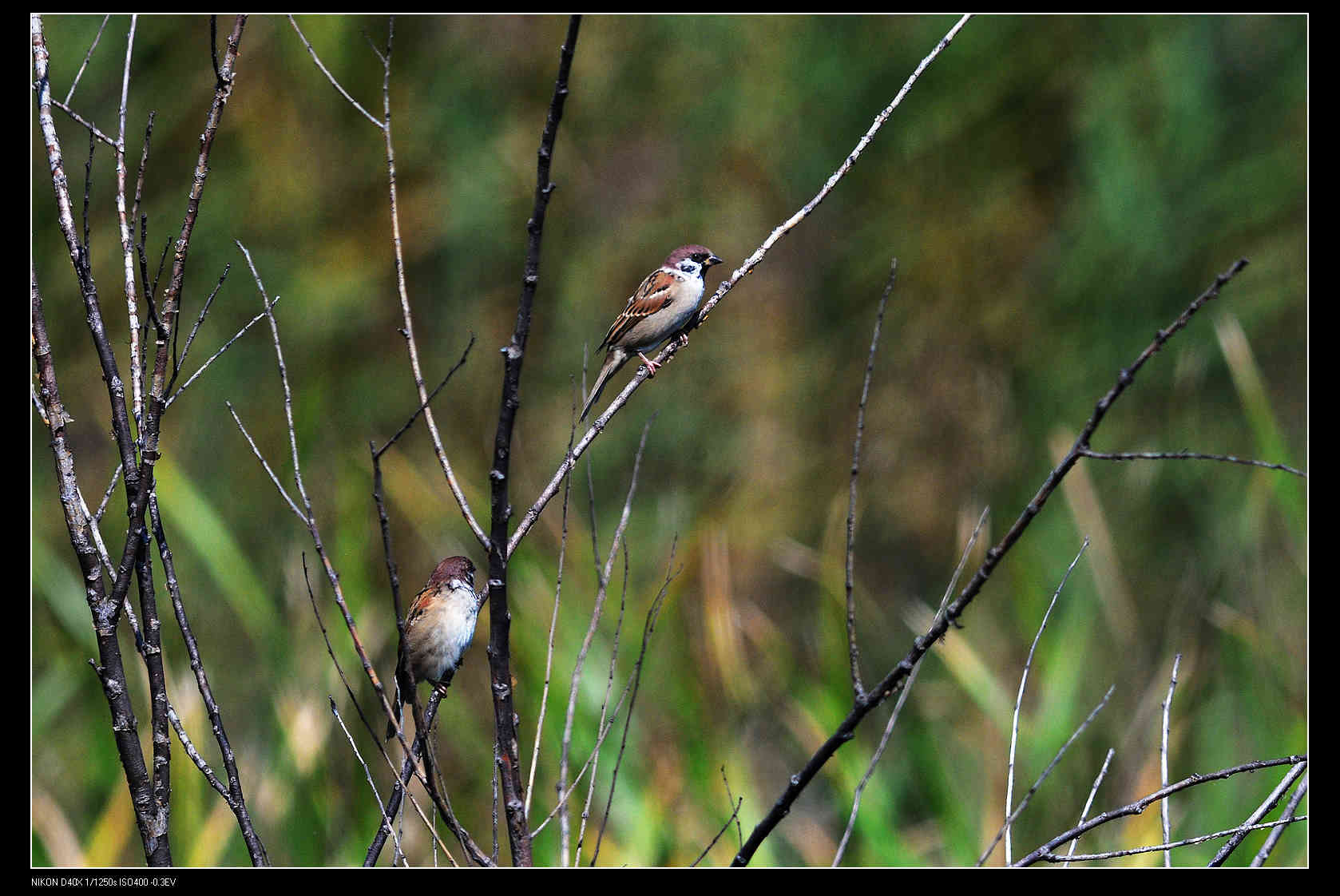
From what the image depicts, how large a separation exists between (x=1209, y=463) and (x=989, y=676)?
3.65 meters

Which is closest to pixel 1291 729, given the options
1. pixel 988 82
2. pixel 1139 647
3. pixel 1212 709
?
pixel 1212 709

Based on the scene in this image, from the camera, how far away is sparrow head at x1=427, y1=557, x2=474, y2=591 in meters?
2.77

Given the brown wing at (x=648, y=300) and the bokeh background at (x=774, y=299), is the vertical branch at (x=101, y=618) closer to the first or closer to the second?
the brown wing at (x=648, y=300)

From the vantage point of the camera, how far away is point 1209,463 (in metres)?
6.55

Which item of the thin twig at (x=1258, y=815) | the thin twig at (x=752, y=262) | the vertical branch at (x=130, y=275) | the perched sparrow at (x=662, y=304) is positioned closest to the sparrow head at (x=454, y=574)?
the thin twig at (x=752, y=262)

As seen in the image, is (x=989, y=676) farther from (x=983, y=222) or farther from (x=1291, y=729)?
(x=983, y=222)

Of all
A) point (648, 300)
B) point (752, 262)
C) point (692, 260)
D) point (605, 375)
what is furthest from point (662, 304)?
point (752, 262)

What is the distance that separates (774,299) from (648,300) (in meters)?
4.57

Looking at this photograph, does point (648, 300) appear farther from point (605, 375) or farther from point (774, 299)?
point (774, 299)

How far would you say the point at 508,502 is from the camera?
1.69m

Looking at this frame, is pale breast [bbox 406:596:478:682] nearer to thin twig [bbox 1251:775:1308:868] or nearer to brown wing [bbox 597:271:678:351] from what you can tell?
brown wing [bbox 597:271:678:351]

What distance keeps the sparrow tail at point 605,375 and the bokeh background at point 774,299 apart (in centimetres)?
101

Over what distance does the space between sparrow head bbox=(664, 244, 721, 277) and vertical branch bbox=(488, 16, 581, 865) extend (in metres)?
2.27

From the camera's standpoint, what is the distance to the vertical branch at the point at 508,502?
1564 millimetres
